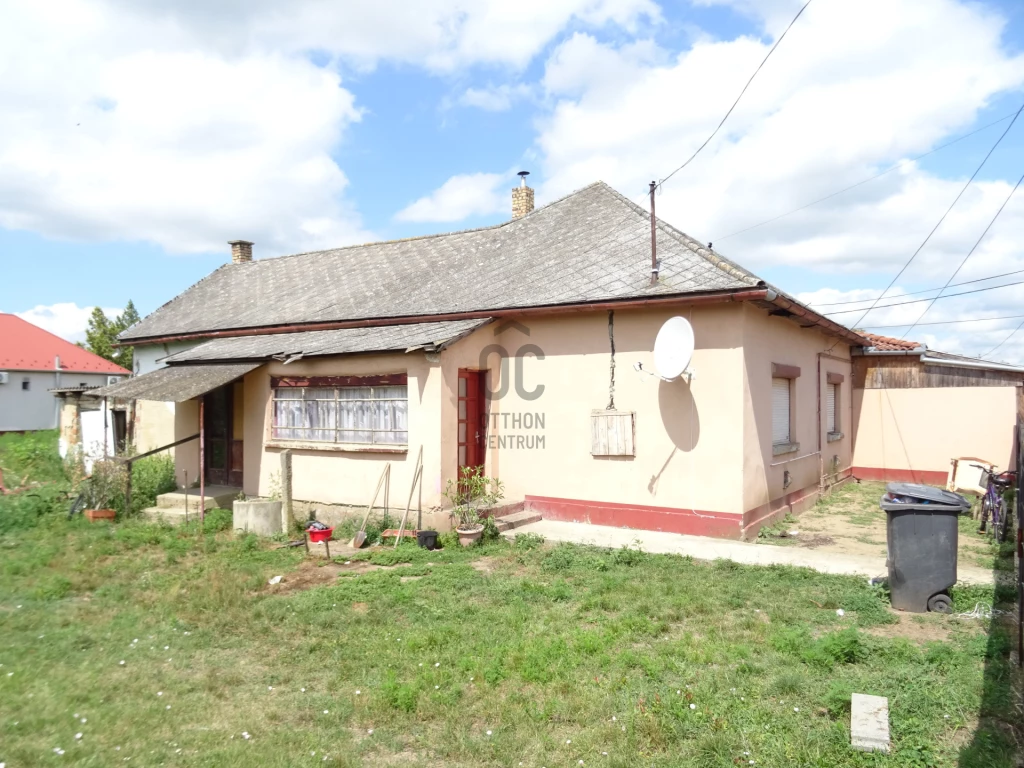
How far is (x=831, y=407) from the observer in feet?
50.6

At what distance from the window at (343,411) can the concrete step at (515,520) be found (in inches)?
79.5

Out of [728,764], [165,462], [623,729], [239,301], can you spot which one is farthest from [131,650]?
[239,301]

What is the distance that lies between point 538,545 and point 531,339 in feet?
11.9

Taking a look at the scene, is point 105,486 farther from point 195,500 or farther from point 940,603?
point 940,603

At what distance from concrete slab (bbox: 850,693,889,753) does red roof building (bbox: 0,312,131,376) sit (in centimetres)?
3500

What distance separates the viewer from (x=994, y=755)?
3836 mm

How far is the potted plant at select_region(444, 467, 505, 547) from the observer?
31.2 feet

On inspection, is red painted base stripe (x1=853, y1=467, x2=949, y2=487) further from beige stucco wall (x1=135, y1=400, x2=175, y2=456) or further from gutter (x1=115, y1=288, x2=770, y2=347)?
beige stucco wall (x1=135, y1=400, x2=175, y2=456)

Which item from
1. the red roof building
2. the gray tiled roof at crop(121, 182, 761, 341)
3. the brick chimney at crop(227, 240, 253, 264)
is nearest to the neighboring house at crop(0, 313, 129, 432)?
the red roof building

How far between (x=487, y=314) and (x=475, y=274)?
218 cm

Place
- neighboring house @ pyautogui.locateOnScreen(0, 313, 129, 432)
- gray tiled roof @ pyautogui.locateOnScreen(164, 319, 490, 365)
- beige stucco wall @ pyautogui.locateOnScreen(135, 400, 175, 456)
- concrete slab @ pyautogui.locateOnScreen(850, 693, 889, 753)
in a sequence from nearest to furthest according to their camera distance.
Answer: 1. concrete slab @ pyautogui.locateOnScreen(850, 693, 889, 753)
2. gray tiled roof @ pyautogui.locateOnScreen(164, 319, 490, 365)
3. beige stucco wall @ pyautogui.locateOnScreen(135, 400, 175, 456)
4. neighboring house @ pyautogui.locateOnScreen(0, 313, 129, 432)

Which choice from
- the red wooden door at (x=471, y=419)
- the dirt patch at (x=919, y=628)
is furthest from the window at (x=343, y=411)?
the dirt patch at (x=919, y=628)
